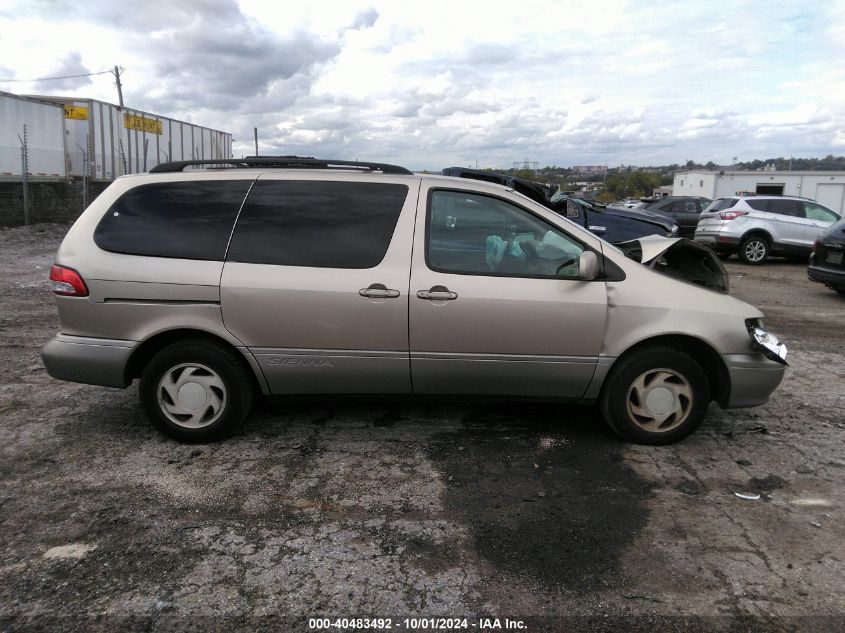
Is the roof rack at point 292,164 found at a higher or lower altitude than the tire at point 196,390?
higher

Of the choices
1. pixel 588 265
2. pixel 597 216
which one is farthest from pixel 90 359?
pixel 597 216

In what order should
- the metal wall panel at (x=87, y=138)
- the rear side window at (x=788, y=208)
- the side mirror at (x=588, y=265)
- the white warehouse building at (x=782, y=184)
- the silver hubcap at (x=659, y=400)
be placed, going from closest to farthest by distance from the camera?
the side mirror at (x=588, y=265) < the silver hubcap at (x=659, y=400) < the rear side window at (x=788, y=208) < the metal wall panel at (x=87, y=138) < the white warehouse building at (x=782, y=184)

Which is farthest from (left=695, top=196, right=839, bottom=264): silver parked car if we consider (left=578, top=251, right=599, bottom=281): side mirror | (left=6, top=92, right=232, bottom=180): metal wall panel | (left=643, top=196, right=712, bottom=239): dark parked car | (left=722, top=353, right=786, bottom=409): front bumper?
(left=6, top=92, right=232, bottom=180): metal wall panel

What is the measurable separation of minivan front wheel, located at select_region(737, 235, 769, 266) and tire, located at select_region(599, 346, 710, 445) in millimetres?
12574

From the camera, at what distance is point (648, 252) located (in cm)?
440

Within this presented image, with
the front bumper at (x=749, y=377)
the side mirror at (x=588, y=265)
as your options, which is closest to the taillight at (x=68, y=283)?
the side mirror at (x=588, y=265)

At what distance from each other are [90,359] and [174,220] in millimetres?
1047

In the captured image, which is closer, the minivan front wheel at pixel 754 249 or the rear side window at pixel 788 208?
the minivan front wheel at pixel 754 249

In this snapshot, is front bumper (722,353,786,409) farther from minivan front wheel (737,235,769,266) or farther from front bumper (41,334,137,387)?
minivan front wheel (737,235,769,266)

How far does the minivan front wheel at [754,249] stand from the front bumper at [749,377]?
40.2ft

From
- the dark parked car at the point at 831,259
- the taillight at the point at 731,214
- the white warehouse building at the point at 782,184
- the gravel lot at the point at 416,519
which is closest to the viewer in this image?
the gravel lot at the point at 416,519

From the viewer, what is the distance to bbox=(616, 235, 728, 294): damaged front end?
4.37 meters

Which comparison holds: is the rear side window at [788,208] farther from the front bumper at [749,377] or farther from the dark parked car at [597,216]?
the front bumper at [749,377]

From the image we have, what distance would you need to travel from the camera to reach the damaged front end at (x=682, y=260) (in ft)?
14.3
